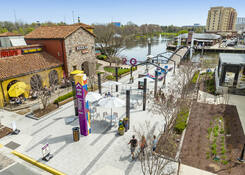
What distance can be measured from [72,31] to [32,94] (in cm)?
1024

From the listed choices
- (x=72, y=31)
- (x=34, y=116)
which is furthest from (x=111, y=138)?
(x=72, y=31)

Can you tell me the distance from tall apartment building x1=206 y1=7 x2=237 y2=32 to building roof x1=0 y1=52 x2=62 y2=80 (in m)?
159

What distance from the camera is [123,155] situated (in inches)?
444

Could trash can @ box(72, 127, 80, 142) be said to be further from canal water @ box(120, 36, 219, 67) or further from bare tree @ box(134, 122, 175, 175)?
canal water @ box(120, 36, 219, 67)

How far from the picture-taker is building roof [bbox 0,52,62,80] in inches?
747

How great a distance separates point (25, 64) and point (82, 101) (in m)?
13.1

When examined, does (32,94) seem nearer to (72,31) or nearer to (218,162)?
(72,31)

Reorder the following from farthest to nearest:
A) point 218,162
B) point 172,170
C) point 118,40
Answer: point 118,40
point 218,162
point 172,170

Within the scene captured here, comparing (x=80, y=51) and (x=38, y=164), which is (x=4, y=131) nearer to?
(x=38, y=164)

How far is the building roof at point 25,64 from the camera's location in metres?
19.0

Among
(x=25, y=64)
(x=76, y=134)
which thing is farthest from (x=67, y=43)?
(x=76, y=134)

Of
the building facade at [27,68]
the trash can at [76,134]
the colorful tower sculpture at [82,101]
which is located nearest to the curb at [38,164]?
the trash can at [76,134]

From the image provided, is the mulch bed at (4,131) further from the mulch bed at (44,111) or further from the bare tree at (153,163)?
the bare tree at (153,163)

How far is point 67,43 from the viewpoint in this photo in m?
24.5
